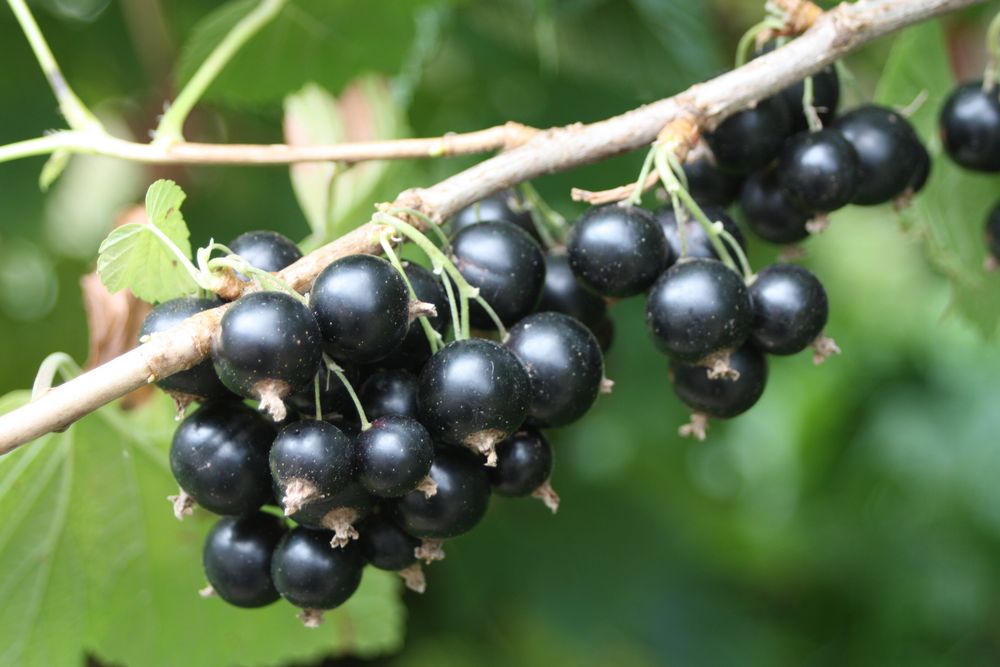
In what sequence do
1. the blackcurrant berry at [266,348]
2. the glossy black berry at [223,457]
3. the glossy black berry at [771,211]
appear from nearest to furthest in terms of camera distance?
1. the blackcurrant berry at [266,348]
2. the glossy black berry at [223,457]
3. the glossy black berry at [771,211]

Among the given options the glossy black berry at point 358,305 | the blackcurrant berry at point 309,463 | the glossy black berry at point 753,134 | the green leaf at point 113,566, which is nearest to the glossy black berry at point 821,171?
the glossy black berry at point 753,134

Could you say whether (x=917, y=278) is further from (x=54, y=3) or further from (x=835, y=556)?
(x=54, y=3)

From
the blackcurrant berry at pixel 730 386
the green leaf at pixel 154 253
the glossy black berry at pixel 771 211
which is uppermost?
the glossy black berry at pixel 771 211

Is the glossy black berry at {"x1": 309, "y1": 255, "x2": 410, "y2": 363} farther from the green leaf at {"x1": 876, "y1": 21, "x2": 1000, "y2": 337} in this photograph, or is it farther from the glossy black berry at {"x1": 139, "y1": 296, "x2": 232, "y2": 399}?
the green leaf at {"x1": 876, "y1": 21, "x2": 1000, "y2": 337}

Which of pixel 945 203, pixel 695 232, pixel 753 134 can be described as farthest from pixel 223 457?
pixel 945 203

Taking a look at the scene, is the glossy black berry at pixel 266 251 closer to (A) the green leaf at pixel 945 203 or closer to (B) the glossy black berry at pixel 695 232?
(B) the glossy black berry at pixel 695 232

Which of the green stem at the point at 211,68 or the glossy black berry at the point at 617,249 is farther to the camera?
the green stem at the point at 211,68

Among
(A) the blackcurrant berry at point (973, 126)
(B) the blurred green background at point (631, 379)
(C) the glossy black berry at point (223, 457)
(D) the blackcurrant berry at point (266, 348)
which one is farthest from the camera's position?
(B) the blurred green background at point (631, 379)
